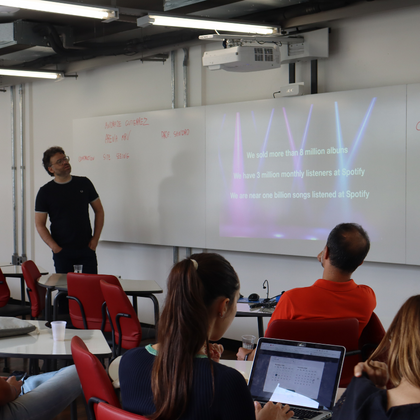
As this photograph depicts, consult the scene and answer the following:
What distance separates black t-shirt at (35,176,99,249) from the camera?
17.0 feet

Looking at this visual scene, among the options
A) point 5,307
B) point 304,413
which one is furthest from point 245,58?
point 5,307

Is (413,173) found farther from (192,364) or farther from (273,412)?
(192,364)

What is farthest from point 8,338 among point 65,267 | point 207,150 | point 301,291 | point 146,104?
point 146,104

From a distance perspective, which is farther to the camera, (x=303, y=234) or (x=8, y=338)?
(x=303, y=234)

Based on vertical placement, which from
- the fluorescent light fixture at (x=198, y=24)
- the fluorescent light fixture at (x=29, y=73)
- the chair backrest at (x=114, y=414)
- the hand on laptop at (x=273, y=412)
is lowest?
the hand on laptop at (x=273, y=412)

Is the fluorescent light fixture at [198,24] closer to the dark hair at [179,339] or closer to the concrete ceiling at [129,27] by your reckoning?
the concrete ceiling at [129,27]

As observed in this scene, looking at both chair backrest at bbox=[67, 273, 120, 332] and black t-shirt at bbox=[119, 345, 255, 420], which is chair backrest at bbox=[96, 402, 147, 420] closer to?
black t-shirt at bbox=[119, 345, 255, 420]

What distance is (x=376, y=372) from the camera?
1444 millimetres

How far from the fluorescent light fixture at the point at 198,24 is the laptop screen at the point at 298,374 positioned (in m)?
2.69

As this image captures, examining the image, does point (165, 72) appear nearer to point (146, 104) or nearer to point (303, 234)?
point (146, 104)

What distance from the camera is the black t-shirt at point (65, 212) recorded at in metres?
5.19

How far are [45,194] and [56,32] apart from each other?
1.75 meters

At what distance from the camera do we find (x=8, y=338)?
2.78 m

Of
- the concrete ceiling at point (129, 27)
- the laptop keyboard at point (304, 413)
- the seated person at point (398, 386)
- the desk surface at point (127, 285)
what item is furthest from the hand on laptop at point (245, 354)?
the concrete ceiling at point (129, 27)
